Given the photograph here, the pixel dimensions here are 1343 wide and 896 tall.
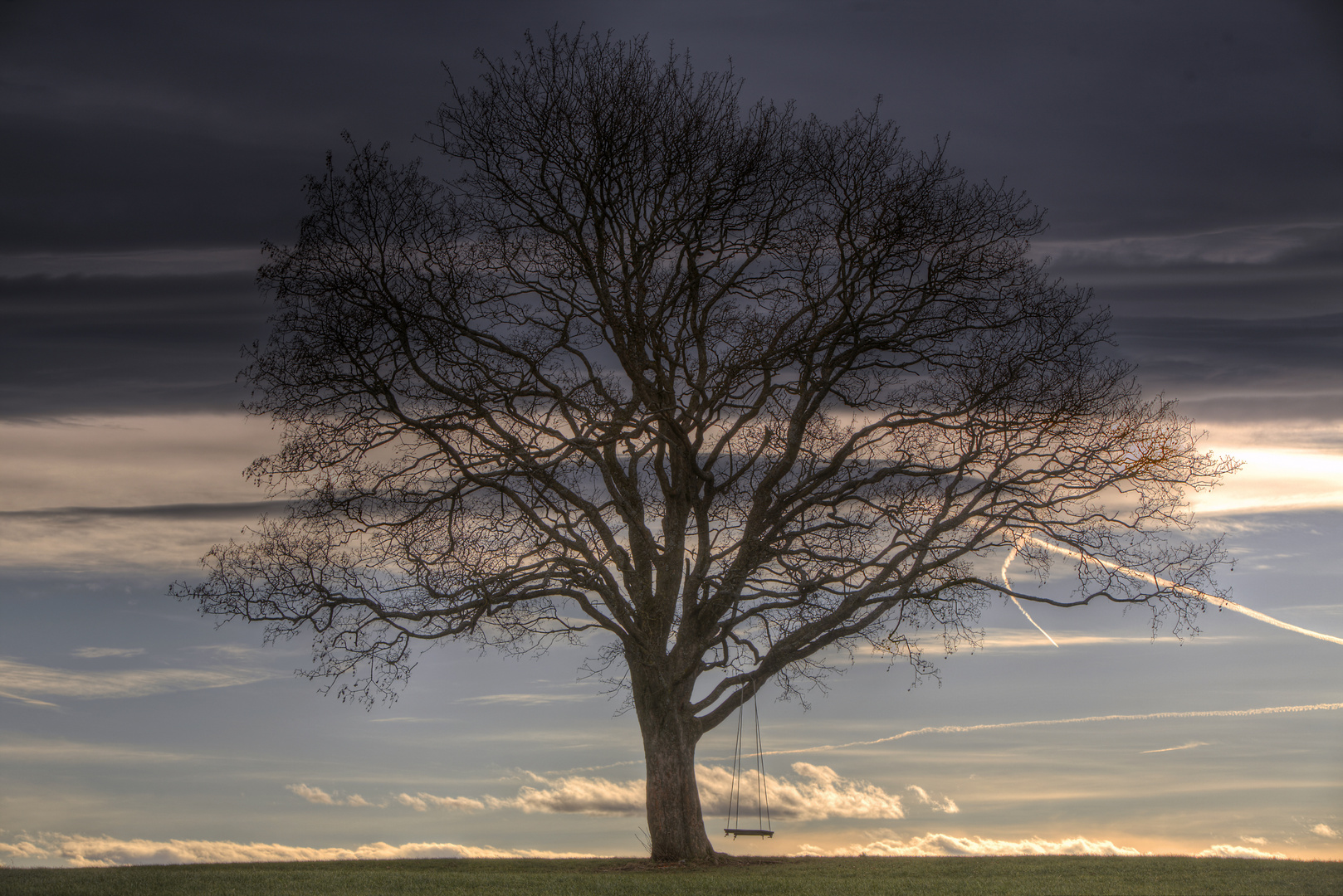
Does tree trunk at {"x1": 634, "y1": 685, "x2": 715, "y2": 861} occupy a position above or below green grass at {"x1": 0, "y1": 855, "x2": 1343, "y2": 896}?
above

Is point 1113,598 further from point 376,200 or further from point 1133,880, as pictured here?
point 376,200

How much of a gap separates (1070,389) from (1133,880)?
6.84m

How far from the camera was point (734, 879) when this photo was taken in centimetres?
1310

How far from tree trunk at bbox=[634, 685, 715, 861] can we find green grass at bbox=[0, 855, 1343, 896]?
452 millimetres

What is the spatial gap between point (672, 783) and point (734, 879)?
7.89ft

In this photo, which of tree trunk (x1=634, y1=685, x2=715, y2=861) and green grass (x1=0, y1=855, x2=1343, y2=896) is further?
tree trunk (x1=634, y1=685, x2=715, y2=861)

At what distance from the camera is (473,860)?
17969 mm

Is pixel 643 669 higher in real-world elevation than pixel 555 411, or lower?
lower

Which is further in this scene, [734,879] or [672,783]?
[672,783]

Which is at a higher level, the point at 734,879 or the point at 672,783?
the point at 672,783

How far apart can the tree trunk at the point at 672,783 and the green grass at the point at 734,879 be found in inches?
17.8

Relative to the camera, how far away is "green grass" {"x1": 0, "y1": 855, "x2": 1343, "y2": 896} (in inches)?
485

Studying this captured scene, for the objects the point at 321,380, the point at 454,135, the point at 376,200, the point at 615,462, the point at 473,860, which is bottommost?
the point at 473,860

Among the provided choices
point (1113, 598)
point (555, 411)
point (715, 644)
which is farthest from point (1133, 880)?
point (555, 411)
